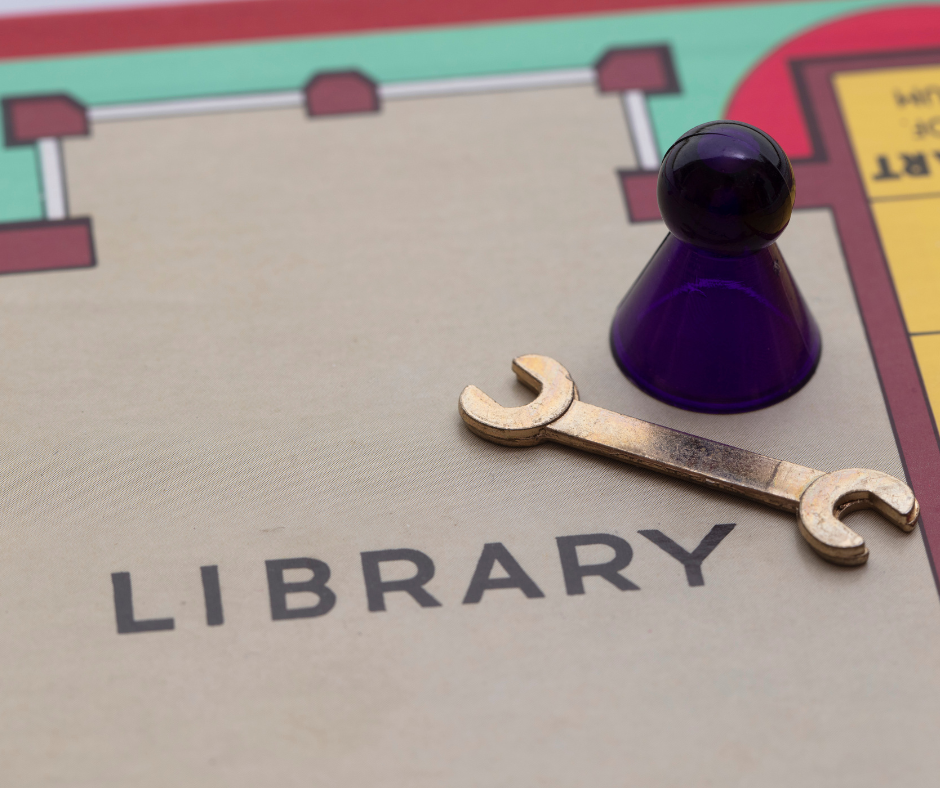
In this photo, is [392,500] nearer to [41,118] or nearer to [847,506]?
[847,506]

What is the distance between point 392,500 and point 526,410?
0.11 meters

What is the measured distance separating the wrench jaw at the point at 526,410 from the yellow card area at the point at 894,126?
1.12ft

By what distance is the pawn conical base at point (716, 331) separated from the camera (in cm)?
79

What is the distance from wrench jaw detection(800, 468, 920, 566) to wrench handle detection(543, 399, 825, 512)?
11 millimetres

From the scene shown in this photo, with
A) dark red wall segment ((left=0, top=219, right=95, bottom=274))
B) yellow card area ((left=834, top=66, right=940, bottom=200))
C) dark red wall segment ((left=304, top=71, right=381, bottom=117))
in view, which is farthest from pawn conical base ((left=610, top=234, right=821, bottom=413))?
dark red wall segment ((left=0, top=219, right=95, bottom=274))

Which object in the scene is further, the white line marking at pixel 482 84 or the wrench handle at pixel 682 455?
the white line marking at pixel 482 84

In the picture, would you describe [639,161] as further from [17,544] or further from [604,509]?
[17,544]

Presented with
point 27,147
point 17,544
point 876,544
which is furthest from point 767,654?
point 27,147

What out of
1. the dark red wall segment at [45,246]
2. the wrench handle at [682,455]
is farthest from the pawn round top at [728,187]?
the dark red wall segment at [45,246]

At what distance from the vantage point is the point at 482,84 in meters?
1.05

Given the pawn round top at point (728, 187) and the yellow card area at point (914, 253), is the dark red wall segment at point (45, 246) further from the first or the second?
the yellow card area at point (914, 253)

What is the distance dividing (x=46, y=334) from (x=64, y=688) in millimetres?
289

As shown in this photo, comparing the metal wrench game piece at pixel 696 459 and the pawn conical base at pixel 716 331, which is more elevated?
the pawn conical base at pixel 716 331

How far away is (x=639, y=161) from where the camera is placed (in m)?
1.00
